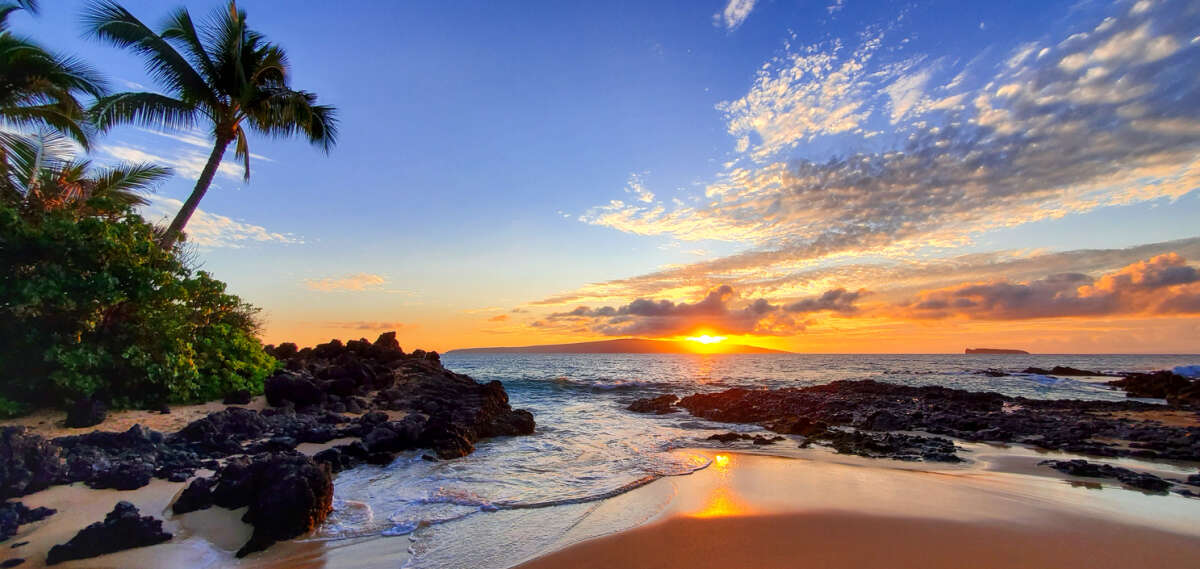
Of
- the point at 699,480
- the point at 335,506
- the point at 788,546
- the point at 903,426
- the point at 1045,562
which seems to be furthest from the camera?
the point at 903,426

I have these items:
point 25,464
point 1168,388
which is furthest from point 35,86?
point 1168,388

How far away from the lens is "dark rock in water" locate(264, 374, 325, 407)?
46.6 ft

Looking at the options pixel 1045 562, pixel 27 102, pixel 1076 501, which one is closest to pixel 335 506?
pixel 1045 562

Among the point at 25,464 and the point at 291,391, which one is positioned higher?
the point at 291,391

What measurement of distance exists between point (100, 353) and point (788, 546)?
14225 millimetres

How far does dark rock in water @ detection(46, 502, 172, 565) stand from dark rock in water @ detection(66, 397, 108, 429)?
6.30 metres

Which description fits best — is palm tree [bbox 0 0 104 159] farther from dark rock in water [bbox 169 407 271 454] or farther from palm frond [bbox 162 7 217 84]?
dark rock in water [bbox 169 407 271 454]

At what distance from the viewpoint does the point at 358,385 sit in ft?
59.3

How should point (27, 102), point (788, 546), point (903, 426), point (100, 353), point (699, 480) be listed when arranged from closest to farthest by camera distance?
point (788, 546)
point (699, 480)
point (100, 353)
point (27, 102)
point (903, 426)

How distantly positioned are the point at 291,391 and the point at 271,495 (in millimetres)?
9760

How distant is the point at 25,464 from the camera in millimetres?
6676

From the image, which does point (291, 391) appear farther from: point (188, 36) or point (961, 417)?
point (961, 417)

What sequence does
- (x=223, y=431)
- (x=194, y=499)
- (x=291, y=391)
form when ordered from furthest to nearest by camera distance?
(x=291, y=391) < (x=223, y=431) < (x=194, y=499)

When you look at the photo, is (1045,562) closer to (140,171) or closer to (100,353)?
(100,353)
